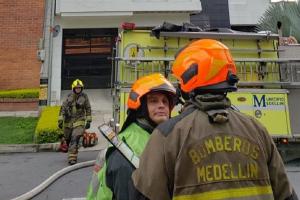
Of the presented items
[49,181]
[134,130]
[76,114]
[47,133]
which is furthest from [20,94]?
[134,130]

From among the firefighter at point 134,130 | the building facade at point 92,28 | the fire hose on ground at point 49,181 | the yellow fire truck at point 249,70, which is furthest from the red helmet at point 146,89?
the building facade at point 92,28

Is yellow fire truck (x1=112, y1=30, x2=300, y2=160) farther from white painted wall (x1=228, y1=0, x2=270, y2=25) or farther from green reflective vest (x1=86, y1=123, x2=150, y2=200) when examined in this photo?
white painted wall (x1=228, y1=0, x2=270, y2=25)

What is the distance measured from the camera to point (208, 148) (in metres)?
1.85

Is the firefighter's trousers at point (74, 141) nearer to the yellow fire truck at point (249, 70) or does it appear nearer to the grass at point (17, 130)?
the yellow fire truck at point (249, 70)

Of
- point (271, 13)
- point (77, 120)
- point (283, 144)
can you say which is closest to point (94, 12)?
point (271, 13)

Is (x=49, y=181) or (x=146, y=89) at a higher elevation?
(x=146, y=89)

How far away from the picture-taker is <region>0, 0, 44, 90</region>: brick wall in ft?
54.3

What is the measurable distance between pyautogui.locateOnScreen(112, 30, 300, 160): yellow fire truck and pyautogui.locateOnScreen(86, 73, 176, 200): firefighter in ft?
14.5

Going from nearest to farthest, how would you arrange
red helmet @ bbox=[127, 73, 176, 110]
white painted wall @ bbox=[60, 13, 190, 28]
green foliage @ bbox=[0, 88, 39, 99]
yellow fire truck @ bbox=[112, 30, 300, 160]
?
red helmet @ bbox=[127, 73, 176, 110] → yellow fire truck @ bbox=[112, 30, 300, 160] → green foliage @ bbox=[0, 88, 39, 99] → white painted wall @ bbox=[60, 13, 190, 28]

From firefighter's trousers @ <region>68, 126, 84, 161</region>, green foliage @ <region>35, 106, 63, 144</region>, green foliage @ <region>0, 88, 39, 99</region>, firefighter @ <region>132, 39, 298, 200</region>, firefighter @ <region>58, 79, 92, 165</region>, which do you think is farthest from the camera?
green foliage @ <region>0, 88, 39, 99</region>

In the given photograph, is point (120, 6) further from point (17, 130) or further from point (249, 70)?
point (249, 70)

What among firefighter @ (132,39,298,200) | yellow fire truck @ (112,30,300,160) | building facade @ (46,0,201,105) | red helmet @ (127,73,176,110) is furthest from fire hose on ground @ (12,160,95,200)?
building facade @ (46,0,201,105)

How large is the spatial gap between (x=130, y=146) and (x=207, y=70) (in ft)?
2.25

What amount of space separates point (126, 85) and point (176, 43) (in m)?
1.11
